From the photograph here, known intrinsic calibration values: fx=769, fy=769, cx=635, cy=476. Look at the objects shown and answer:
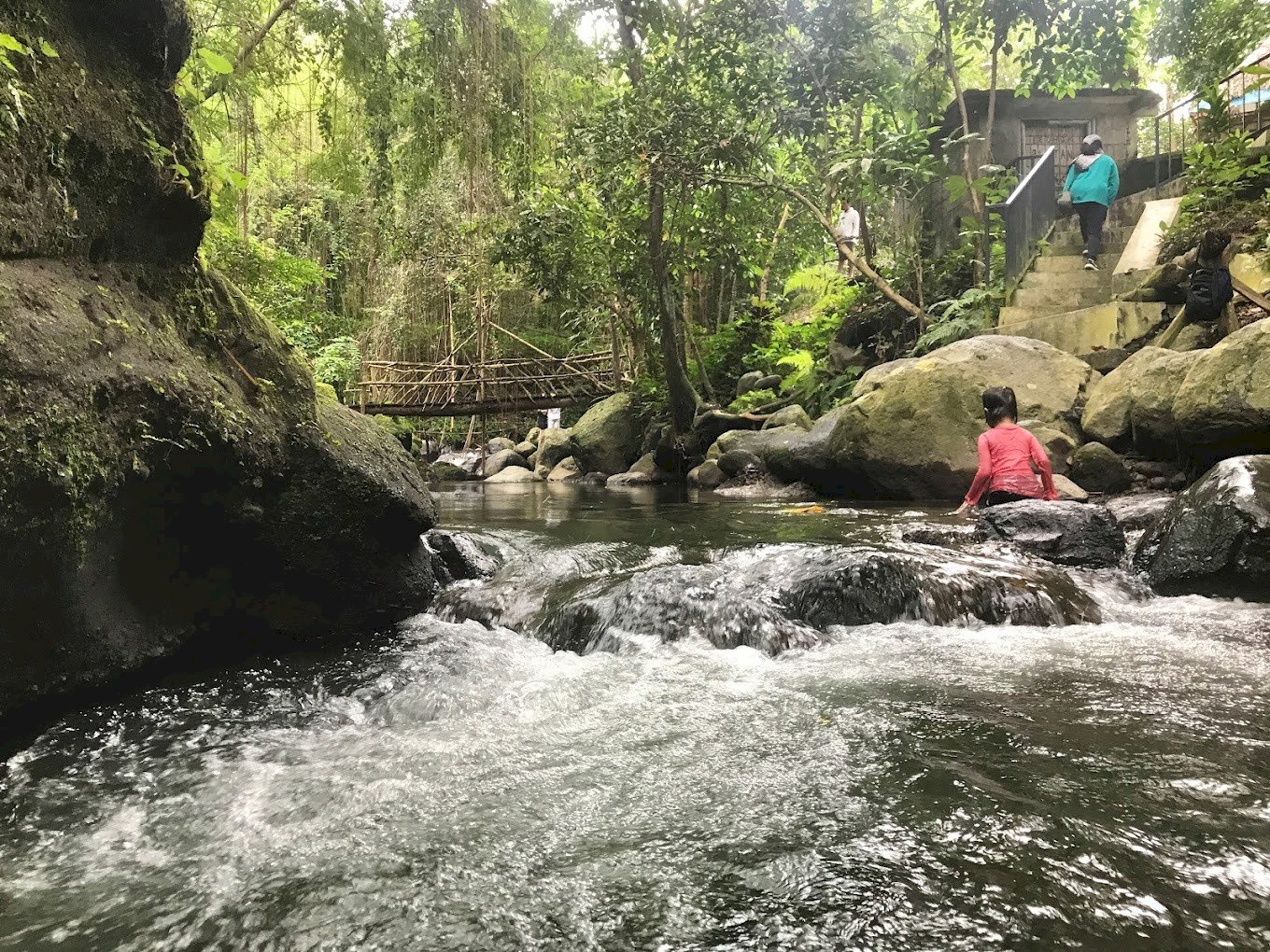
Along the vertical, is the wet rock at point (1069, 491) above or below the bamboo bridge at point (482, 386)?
below

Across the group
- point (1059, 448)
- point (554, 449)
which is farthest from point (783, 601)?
point (554, 449)

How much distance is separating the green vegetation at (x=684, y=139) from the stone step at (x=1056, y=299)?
398 millimetres

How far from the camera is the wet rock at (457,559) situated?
222 inches

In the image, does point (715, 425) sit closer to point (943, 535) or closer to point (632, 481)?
point (632, 481)

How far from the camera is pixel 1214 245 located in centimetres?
843

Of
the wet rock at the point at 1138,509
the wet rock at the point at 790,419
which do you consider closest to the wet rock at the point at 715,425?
the wet rock at the point at 790,419

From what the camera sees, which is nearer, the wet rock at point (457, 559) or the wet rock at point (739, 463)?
the wet rock at point (457, 559)

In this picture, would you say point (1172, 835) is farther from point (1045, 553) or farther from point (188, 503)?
point (1045, 553)

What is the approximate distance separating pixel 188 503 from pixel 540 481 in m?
16.0

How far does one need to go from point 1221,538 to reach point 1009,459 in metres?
1.94

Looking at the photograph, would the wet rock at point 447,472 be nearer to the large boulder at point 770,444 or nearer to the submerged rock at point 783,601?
the large boulder at point 770,444

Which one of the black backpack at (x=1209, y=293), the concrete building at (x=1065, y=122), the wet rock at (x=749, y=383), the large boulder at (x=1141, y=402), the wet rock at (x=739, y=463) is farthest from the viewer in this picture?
the concrete building at (x=1065, y=122)

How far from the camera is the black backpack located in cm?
833

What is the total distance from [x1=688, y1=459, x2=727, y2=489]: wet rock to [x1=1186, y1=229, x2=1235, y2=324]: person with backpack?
6.68 meters
